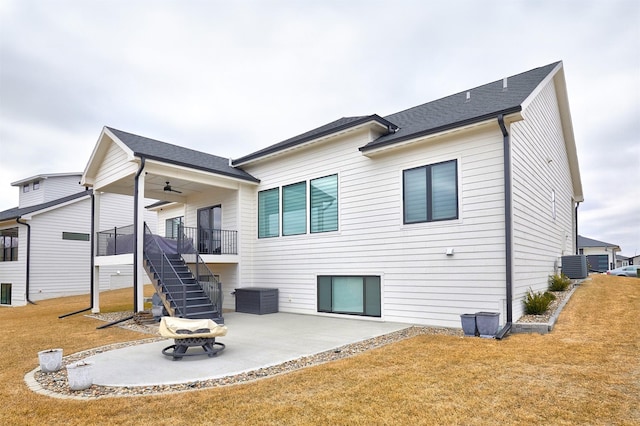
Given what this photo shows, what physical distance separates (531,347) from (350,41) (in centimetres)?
1092

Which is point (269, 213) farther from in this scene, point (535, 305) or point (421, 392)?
point (421, 392)

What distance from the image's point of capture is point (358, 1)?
448 inches

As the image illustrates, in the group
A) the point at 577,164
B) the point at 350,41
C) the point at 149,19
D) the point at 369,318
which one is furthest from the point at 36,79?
the point at 577,164

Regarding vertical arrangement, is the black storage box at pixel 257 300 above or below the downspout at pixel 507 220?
below

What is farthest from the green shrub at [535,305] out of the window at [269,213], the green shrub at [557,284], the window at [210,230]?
the window at [210,230]

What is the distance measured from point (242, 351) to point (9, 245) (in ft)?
68.0

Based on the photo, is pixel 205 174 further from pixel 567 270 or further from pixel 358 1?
pixel 567 270

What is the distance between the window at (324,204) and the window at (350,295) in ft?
5.05

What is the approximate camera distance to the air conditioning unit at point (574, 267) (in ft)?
42.6

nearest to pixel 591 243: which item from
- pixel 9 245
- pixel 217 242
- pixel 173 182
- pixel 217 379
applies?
pixel 217 242

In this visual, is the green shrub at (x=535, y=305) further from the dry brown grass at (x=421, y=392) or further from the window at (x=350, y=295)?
the window at (x=350, y=295)

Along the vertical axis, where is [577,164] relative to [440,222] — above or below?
above

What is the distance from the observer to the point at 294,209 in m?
12.4

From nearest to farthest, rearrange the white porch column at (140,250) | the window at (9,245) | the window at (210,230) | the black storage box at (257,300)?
the white porch column at (140,250) → the black storage box at (257,300) → the window at (210,230) → the window at (9,245)
